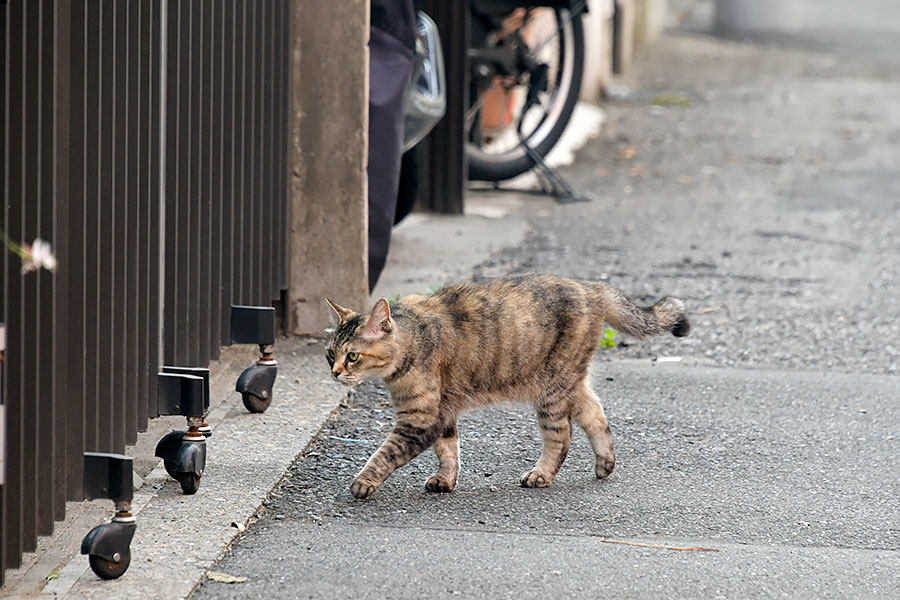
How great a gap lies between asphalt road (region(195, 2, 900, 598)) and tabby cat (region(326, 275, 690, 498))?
0.47ft

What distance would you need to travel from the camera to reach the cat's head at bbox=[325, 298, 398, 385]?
13.7ft

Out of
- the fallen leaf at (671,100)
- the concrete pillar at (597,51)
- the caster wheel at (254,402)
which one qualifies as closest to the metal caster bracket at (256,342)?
the caster wheel at (254,402)

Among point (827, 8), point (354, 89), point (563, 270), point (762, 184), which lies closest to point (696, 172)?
point (762, 184)

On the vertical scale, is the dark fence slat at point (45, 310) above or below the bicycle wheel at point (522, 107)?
below

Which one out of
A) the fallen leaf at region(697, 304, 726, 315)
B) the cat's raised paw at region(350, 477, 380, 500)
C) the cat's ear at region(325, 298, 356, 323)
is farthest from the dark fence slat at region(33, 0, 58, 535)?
the fallen leaf at region(697, 304, 726, 315)

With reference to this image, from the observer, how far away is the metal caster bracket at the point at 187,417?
389 cm

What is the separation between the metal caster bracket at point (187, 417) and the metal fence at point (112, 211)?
5 centimetres

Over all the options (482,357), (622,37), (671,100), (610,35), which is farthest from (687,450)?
(622,37)

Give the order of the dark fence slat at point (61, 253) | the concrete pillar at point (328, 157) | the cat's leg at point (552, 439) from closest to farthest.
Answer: the dark fence slat at point (61, 253) < the cat's leg at point (552, 439) < the concrete pillar at point (328, 157)

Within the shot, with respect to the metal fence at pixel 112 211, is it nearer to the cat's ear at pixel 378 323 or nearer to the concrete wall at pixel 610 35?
the cat's ear at pixel 378 323

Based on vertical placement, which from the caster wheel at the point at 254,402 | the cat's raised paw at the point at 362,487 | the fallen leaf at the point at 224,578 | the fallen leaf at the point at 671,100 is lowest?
the fallen leaf at the point at 224,578

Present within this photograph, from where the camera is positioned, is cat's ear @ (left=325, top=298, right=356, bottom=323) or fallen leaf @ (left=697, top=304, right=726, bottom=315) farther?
fallen leaf @ (left=697, top=304, right=726, bottom=315)

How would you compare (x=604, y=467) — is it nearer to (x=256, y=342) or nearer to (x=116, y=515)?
(x=256, y=342)

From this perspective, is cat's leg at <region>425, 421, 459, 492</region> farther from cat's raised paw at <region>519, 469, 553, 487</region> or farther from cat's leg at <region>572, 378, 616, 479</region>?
cat's leg at <region>572, 378, 616, 479</region>
